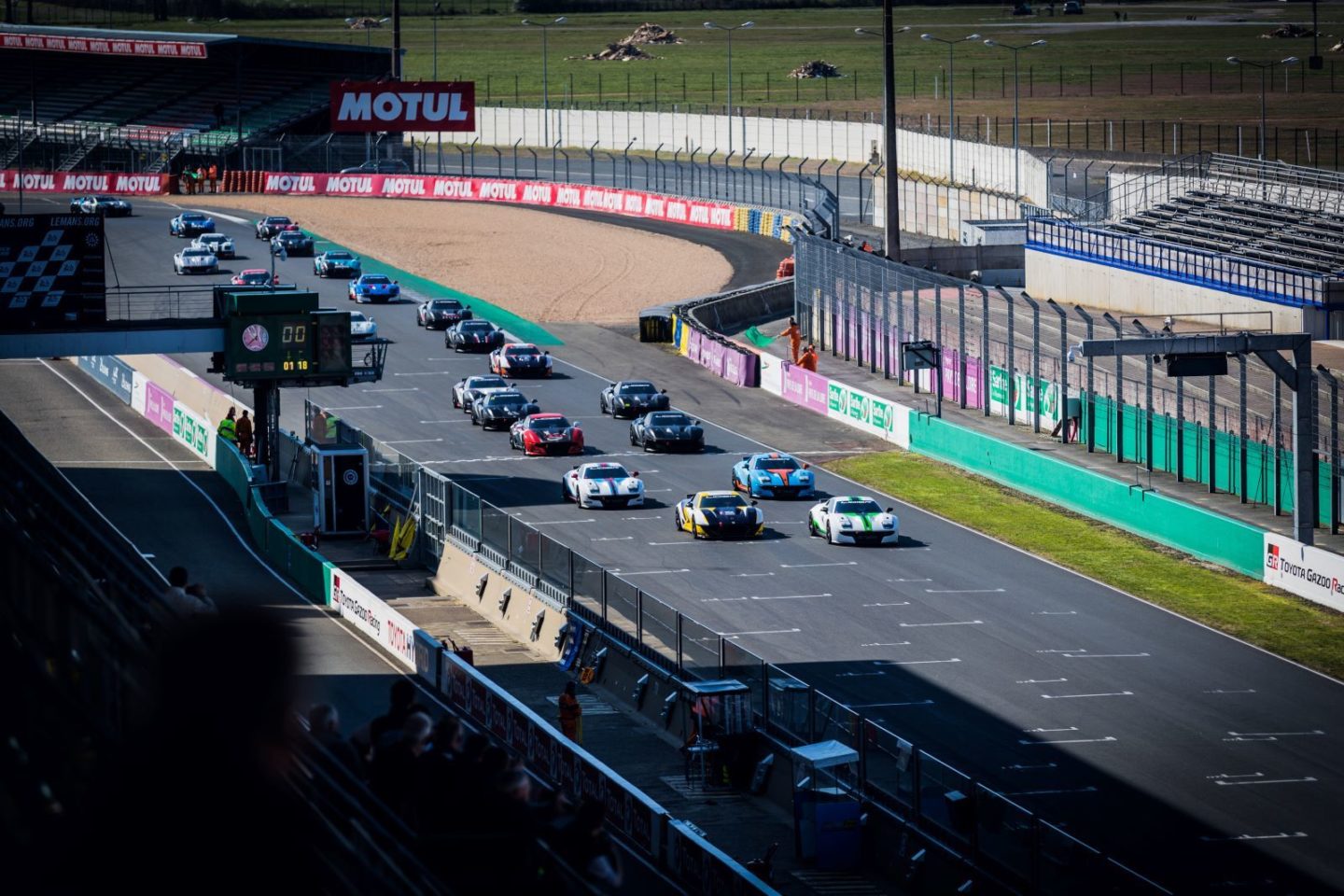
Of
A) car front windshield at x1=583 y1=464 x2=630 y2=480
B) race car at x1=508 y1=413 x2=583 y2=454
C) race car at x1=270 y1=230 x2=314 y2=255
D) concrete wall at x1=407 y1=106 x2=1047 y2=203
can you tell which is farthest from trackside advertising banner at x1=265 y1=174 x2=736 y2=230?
car front windshield at x1=583 y1=464 x2=630 y2=480

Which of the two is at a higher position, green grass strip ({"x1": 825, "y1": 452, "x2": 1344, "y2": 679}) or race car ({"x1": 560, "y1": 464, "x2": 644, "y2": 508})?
race car ({"x1": 560, "y1": 464, "x2": 644, "y2": 508})

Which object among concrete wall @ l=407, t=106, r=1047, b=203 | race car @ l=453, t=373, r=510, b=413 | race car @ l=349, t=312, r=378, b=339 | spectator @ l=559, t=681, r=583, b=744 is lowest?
spectator @ l=559, t=681, r=583, b=744

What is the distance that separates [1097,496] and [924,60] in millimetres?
107058

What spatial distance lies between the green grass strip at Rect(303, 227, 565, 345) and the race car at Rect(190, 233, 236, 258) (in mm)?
5235

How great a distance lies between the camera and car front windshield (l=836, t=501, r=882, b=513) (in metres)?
42.2

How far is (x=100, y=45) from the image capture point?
120 meters

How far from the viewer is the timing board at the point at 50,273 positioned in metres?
42.5

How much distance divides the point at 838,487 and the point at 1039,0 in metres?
137

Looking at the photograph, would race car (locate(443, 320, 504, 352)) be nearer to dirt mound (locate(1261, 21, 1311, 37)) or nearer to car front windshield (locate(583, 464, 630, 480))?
car front windshield (locate(583, 464, 630, 480))

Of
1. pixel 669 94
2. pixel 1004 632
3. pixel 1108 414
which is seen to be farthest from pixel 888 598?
pixel 669 94

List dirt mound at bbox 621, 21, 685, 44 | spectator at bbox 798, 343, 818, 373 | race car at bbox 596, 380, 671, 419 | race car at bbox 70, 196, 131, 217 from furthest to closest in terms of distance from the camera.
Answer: dirt mound at bbox 621, 21, 685, 44 → race car at bbox 70, 196, 131, 217 → spectator at bbox 798, 343, 818, 373 → race car at bbox 596, 380, 671, 419

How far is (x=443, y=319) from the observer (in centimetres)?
6894

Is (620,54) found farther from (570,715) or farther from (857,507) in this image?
(570,715)

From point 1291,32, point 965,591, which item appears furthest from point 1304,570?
point 1291,32
